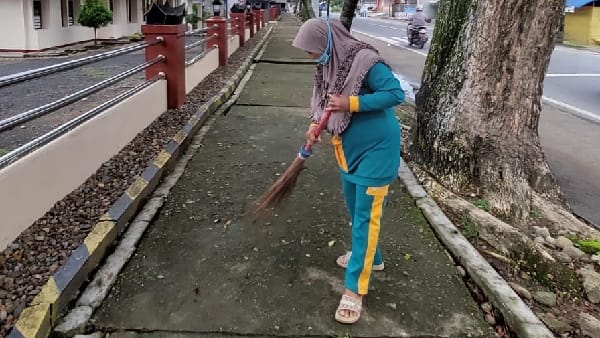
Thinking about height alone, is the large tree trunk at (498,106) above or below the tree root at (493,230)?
above

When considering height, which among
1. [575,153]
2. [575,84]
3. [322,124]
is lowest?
[575,153]

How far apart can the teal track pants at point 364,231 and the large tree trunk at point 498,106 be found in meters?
2.09

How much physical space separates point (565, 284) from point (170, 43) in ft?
17.0

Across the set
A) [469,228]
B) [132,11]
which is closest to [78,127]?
[469,228]

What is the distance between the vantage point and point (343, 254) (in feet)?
12.3

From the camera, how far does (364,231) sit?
2.94 metres

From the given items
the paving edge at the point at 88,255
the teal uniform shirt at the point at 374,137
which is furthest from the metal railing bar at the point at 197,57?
the teal uniform shirt at the point at 374,137

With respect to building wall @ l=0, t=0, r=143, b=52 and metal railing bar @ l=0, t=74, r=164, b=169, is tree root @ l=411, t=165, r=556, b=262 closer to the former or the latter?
metal railing bar @ l=0, t=74, r=164, b=169

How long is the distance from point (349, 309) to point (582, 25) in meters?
31.8

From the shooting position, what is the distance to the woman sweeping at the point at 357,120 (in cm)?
273

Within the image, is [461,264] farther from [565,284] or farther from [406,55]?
[406,55]

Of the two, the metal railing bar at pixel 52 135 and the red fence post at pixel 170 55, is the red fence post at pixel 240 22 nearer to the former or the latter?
the red fence post at pixel 170 55

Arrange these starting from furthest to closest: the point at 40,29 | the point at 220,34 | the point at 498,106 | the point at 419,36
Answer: the point at 419,36 → the point at 40,29 → the point at 220,34 → the point at 498,106

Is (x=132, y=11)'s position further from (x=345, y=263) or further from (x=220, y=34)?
(x=345, y=263)
